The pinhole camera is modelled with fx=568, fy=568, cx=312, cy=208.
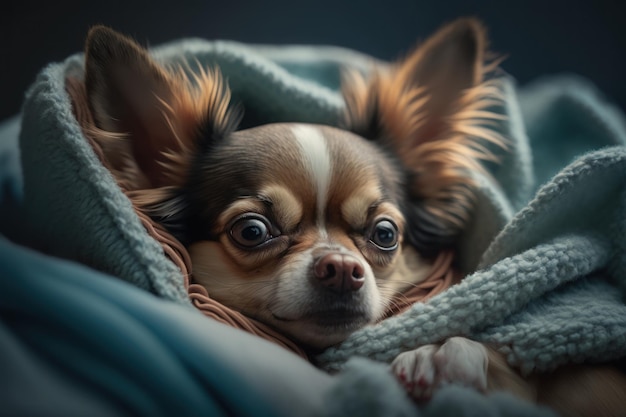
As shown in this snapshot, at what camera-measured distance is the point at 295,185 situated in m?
1.22

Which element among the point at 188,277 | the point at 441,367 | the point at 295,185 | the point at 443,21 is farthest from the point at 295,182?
the point at 443,21

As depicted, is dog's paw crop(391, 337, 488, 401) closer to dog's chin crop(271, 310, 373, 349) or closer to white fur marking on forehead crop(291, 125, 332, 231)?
dog's chin crop(271, 310, 373, 349)

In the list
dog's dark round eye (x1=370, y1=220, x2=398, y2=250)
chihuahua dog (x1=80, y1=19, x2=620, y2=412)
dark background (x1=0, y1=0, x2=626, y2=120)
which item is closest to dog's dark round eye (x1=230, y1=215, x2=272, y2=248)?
chihuahua dog (x1=80, y1=19, x2=620, y2=412)

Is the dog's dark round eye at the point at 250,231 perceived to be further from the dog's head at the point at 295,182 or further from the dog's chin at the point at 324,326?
the dog's chin at the point at 324,326

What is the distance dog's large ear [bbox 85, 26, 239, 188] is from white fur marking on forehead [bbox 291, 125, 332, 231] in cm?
21

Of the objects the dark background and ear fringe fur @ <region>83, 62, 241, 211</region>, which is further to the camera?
the dark background

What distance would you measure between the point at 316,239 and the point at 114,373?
0.53 m

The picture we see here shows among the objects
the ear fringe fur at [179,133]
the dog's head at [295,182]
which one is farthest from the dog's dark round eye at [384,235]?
the ear fringe fur at [179,133]

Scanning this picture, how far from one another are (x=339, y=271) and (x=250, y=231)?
0.22m

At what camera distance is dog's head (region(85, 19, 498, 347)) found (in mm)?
1147

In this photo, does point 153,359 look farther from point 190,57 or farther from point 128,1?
point 128,1

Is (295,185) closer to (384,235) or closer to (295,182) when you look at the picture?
(295,182)

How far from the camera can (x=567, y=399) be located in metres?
0.99

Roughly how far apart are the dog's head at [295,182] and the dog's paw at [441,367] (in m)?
0.20
